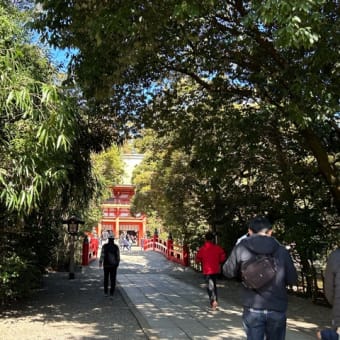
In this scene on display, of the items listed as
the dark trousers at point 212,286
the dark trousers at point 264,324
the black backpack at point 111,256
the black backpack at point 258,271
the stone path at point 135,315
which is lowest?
the stone path at point 135,315

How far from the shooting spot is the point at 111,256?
37.9 ft

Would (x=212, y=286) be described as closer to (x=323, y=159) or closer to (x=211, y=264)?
(x=211, y=264)

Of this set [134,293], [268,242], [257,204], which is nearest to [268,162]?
[257,204]

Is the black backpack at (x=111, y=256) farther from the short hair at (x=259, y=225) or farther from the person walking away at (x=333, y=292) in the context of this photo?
the person walking away at (x=333, y=292)

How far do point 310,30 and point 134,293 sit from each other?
8708mm

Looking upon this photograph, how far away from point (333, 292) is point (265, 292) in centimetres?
60

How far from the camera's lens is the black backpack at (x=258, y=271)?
391cm

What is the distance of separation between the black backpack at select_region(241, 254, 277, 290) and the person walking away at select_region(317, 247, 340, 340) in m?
0.52

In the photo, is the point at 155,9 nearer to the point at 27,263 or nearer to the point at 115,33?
the point at 115,33

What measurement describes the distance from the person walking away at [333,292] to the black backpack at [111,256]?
7.92m

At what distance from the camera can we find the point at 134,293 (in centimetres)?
1237

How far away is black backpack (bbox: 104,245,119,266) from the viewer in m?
11.5

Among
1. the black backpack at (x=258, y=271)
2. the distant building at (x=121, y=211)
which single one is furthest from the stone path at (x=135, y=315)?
the distant building at (x=121, y=211)

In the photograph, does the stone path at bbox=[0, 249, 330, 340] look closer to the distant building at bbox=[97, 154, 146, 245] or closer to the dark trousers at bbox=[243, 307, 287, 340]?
the dark trousers at bbox=[243, 307, 287, 340]
